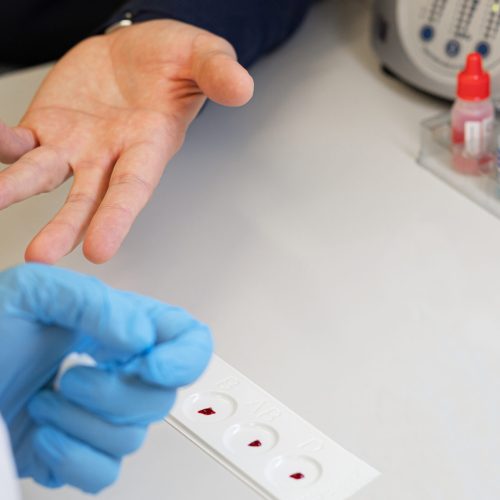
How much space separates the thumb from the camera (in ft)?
2.63

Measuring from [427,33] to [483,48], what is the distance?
0.07 meters

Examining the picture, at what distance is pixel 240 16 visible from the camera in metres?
1.09

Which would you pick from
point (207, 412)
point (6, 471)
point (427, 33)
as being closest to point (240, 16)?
point (427, 33)

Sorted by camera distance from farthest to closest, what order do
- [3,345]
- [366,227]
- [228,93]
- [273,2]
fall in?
[273,2]
[366,227]
[228,93]
[3,345]

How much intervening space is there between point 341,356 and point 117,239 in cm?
19

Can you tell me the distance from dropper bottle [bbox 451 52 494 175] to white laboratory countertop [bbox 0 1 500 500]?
0.04 meters

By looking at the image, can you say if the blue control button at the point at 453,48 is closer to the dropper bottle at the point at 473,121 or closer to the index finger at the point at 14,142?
the dropper bottle at the point at 473,121

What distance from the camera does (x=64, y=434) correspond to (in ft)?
1.93

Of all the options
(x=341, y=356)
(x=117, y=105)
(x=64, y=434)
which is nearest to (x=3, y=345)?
(x=64, y=434)

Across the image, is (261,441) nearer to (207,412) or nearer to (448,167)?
(207,412)

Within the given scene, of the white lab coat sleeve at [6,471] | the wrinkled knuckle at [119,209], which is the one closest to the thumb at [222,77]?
the wrinkled knuckle at [119,209]

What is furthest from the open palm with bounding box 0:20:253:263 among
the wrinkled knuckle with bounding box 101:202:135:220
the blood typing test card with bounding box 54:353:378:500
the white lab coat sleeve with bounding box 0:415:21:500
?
the white lab coat sleeve with bounding box 0:415:21:500

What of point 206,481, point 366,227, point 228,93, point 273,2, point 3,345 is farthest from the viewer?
point 273,2

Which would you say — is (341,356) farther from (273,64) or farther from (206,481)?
(273,64)
